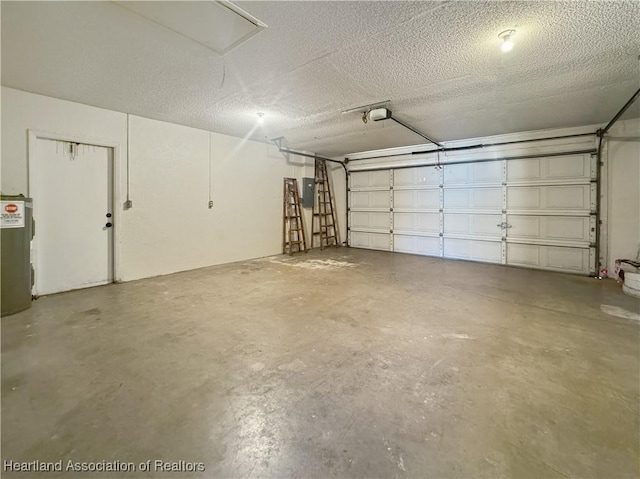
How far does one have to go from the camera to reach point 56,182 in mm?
3865

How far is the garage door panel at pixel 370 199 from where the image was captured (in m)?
7.57

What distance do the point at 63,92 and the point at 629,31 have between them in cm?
574

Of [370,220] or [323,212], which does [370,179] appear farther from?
[323,212]

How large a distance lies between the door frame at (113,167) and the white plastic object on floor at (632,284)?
23.5 ft

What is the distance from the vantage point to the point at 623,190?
4652 millimetres

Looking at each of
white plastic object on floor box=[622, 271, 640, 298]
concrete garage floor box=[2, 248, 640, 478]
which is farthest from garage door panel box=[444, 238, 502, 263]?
concrete garage floor box=[2, 248, 640, 478]

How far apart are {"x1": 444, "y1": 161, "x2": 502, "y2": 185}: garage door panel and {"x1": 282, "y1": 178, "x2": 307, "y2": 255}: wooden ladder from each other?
3.55 m

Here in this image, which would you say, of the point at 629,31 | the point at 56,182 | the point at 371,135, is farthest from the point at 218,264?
the point at 629,31

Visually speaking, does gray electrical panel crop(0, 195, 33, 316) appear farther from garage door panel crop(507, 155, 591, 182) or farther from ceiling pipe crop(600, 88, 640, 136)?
garage door panel crop(507, 155, 591, 182)

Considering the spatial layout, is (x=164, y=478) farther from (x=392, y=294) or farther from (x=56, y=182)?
(x=56, y=182)

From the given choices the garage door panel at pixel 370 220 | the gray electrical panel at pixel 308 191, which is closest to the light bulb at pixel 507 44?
the garage door panel at pixel 370 220

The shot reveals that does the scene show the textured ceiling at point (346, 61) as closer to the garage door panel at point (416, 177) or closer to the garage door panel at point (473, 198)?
the garage door panel at point (473, 198)

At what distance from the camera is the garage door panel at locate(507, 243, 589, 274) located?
510cm

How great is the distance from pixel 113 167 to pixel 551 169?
7.38 meters
